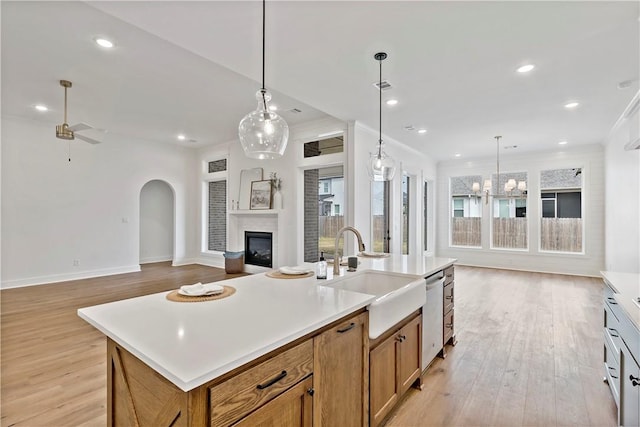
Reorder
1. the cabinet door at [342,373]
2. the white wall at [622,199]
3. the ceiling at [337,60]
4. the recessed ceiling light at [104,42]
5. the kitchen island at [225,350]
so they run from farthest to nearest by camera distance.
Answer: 1. the white wall at [622,199]
2. the recessed ceiling light at [104,42]
3. the ceiling at [337,60]
4. the cabinet door at [342,373]
5. the kitchen island at [225,350]

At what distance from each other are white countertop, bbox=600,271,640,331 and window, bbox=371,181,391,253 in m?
3.57

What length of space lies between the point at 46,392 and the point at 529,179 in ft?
29.5

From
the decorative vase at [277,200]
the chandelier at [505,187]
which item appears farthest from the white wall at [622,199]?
the decorative vase at [277,200]

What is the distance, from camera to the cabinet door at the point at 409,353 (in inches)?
80.2

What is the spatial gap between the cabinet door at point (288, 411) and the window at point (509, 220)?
7673mm

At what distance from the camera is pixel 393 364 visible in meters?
1.95

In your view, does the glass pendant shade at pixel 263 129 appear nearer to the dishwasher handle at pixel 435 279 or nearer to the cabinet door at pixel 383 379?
the cabinet door at pixel 383 379

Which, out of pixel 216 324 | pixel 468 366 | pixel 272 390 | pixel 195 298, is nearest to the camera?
pixel 272 390

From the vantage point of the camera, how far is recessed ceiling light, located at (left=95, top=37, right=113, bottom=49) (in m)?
2.90

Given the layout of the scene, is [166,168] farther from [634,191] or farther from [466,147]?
[634,191]

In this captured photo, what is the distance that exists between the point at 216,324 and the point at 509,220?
8.26m

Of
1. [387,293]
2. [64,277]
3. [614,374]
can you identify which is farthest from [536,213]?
A: [64,277]

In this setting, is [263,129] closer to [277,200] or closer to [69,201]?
[277,200]

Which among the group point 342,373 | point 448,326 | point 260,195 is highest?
point 260,195
